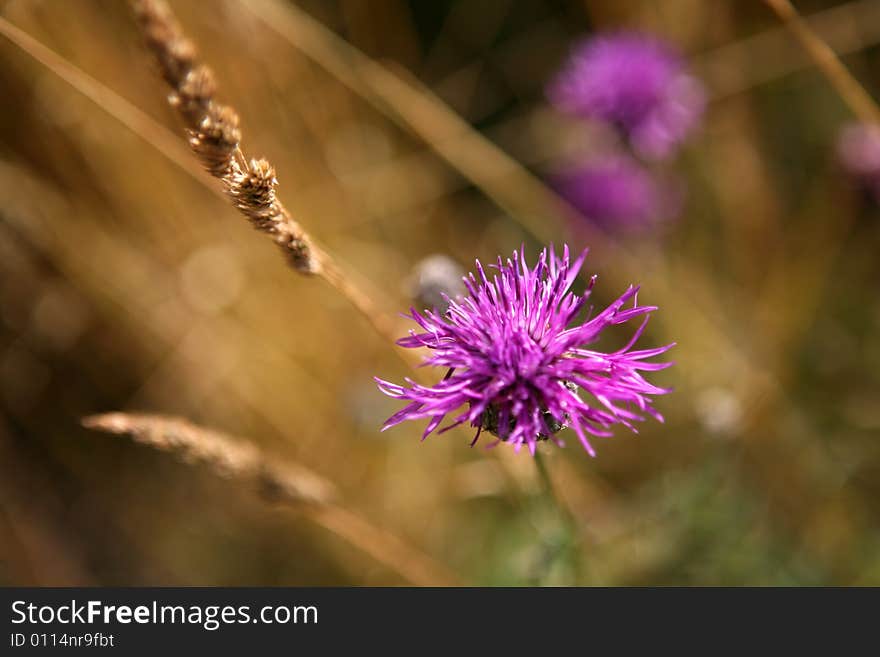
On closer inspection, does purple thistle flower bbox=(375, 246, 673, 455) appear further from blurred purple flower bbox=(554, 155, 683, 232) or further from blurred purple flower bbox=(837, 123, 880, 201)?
blurred purple flower bbox=(837, 123, 880, 201)

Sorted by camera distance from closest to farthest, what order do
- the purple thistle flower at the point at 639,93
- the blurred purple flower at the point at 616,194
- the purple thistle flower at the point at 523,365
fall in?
the purple thistle flower at the point at 523,365, the purple thistle flower at the point at 639,93, the blurred purple flower at the point at 616,194

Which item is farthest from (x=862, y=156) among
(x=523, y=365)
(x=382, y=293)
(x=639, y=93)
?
(x=523, y=365)

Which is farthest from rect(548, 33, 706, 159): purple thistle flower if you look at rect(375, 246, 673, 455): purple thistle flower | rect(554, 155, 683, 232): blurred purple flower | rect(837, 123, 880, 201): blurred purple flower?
rect(375, 246, 673, 455): purple thistle flower

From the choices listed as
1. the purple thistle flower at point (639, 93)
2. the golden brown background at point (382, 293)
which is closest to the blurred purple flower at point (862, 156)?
the golden brown background at point (382, 293)

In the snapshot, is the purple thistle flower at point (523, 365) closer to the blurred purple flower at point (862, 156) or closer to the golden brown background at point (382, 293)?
the golden brown background at point (382, 293)

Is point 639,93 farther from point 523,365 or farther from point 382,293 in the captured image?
point 523,365

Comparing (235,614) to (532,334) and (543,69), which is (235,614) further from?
(543,69)
